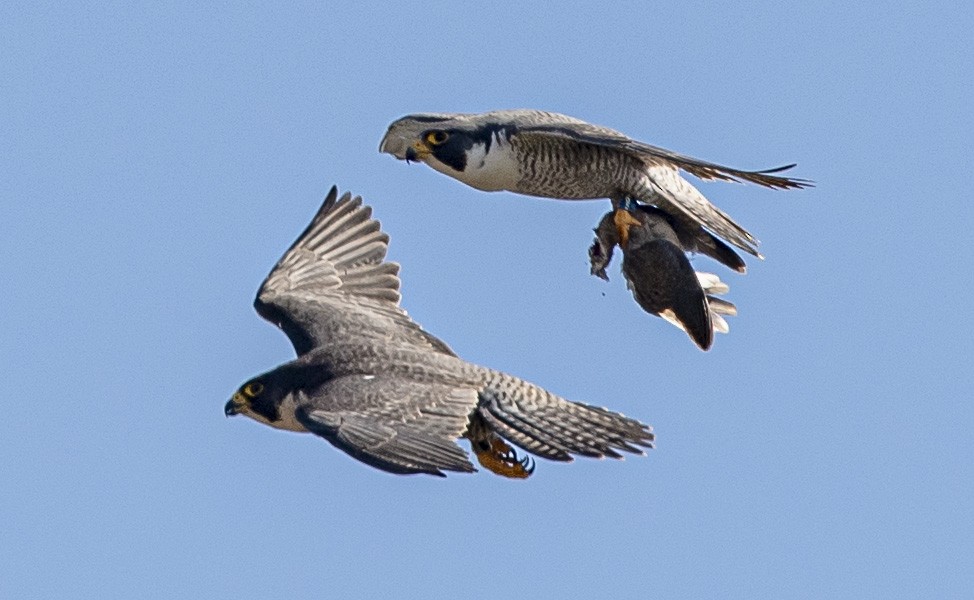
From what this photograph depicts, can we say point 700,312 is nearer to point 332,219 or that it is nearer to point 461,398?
point 461,398

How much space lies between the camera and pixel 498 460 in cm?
1428

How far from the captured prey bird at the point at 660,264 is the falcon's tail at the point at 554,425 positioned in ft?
2.94

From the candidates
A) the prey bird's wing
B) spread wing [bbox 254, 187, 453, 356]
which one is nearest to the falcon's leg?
spread wing [bbox 254, 187, 453, 356]

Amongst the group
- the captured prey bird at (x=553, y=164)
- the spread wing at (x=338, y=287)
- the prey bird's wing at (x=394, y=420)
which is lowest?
the prey bird's wing at (x=394, y=420)

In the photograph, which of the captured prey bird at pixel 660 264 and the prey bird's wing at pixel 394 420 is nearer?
the prey bird's wing at pixel 394 420

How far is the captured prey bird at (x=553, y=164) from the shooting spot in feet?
47.2

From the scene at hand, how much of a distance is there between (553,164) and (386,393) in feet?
6.48

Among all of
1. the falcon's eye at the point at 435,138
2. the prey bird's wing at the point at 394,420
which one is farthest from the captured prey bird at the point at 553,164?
the prey bird's wing at the point at 394,420

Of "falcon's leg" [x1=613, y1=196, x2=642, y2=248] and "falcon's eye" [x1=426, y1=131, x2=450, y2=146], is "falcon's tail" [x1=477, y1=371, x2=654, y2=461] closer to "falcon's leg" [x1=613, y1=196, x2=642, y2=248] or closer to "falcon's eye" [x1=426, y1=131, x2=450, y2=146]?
"falcon's leg" [x1=613, y1=196, x2=642, y2=248]

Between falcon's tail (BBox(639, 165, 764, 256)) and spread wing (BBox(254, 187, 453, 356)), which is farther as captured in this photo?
spread wing (BBox(254, 187, 453, 356))

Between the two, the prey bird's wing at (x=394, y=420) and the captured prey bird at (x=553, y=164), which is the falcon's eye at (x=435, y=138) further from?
the prey bird's wing at (x=394, y=420)

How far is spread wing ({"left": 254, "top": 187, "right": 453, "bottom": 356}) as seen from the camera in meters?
15.2

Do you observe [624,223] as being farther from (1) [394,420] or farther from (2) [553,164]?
(1) [394,420]

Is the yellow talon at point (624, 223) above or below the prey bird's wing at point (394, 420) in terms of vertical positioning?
above
